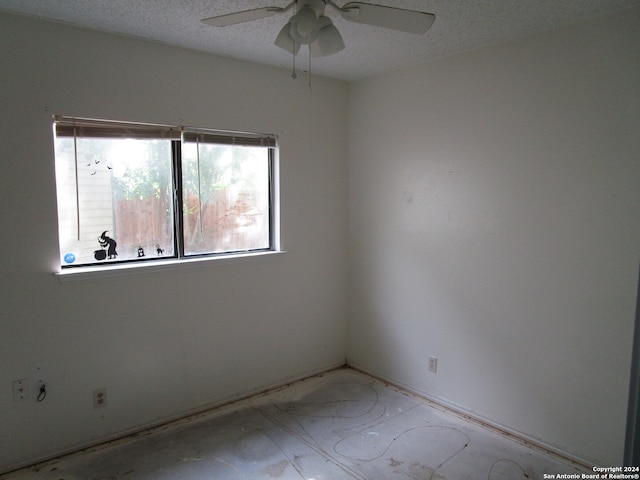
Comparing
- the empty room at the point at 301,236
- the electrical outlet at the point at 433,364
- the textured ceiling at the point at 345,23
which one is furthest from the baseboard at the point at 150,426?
the textured ceiling at the point at 345,23

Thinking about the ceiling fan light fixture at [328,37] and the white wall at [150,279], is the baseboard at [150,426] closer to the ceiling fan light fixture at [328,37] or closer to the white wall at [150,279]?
the white wall at [150,279]

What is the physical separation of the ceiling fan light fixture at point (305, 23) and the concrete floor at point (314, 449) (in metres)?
2.17

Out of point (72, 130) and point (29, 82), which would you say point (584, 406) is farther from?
point (29, 82)

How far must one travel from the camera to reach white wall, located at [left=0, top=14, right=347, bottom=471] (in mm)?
2260

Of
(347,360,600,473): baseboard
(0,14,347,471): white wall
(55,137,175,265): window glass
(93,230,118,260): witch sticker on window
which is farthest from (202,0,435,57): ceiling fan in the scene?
(347,360,600,473): baseboard

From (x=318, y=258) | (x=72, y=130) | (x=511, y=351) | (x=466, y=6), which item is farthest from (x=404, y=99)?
(x=72, y=130)

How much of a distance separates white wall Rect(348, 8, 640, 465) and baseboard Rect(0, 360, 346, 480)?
78 cm

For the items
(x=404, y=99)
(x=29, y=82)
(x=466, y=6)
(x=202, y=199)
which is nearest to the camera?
(x=466, y=6)

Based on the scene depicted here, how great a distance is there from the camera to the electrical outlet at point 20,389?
2281 mm

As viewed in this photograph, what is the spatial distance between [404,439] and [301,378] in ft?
3.67

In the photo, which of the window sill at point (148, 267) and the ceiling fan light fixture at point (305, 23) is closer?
the ceiling fan light fixture at point (305, 23)

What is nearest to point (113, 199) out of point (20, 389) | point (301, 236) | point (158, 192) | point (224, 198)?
point (158, 192)

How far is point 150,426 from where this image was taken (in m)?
2.73

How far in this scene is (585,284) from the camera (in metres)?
2.32
